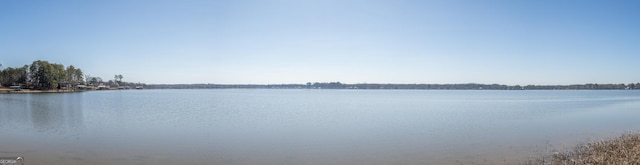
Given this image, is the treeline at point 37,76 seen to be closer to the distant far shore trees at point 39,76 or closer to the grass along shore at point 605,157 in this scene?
the distant far shore trees at point 39,76

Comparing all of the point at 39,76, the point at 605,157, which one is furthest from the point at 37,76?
the point at 605,157

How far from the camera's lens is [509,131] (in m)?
20.0

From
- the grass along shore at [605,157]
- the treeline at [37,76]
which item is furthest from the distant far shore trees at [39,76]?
the grass along shore at [605,157]

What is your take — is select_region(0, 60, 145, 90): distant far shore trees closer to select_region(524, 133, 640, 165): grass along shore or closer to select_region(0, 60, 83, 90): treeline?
select_region(0, 60, 83, 90): treeline

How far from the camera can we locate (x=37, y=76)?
103938 millimetres

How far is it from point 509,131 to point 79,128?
2236cm

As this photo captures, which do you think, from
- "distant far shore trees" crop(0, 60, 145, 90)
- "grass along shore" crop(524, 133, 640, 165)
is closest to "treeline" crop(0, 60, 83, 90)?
"distant far shore trees" crop(0, 60, 145, 90)

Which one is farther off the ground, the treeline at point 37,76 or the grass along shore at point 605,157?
the treeline at point 37,76

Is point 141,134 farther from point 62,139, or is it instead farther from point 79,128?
point 79,128

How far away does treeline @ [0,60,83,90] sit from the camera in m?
102

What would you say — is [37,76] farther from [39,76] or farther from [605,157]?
[605,157]

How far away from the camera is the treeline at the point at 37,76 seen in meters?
102

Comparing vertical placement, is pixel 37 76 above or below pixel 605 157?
above

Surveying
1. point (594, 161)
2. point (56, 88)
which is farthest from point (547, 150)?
point (56, 88)
